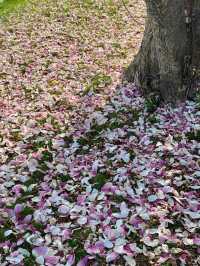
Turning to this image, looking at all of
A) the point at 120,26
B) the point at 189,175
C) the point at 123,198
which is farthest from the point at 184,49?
the point at 120,26

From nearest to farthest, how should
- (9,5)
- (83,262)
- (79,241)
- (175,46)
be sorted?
(83,262), (79,241), (175,46), (9,5)

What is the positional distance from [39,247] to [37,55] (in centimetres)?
971

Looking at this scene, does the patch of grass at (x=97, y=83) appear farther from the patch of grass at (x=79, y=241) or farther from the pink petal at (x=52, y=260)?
the pink petal at (x=52, y=260)

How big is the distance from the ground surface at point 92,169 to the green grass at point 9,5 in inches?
275

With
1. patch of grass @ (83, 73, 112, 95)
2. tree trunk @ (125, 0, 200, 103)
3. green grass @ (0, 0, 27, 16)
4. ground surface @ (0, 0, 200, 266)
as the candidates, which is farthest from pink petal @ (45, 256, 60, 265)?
green grass @ (0, 0, 27, 16)

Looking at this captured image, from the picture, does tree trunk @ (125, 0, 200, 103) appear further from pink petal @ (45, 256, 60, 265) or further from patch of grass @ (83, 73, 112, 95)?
pink petal @ (45, 256, 60, 265)

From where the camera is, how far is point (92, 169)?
8.65 metres

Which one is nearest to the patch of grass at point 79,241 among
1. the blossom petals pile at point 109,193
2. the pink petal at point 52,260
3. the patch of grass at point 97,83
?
the blossom petals pile at point 109,193

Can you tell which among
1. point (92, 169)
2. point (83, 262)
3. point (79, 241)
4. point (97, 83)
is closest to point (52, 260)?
point (83, 262)

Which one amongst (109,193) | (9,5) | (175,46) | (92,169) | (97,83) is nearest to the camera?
(109,193)

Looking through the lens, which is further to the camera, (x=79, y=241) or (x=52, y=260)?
(x=79, y=241)

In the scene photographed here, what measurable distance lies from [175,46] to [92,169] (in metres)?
3.53

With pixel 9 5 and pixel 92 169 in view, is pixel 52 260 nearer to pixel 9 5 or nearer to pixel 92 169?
pixel 92 169

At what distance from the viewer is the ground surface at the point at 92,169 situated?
271 inches
